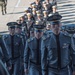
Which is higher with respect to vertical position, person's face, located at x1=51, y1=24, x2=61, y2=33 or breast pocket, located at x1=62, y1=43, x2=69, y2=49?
person's face, located at x1=51, y1=24, x2=61, y2=33

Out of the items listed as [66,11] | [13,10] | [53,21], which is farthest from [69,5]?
[53,21]

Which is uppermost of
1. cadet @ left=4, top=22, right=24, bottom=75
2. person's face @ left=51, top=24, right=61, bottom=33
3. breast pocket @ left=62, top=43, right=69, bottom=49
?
person's face @ left=51, top=24, right=61, bottom=33

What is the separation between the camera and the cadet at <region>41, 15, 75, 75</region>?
6.40 metres

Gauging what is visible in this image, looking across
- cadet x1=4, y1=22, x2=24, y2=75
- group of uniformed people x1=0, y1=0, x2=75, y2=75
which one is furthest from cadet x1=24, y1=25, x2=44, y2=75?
cadet x1=4, y1=22, x2=24, y2=75

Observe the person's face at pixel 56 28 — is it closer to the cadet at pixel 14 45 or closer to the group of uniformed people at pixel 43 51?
the group of uniformed people at pixel 43 51

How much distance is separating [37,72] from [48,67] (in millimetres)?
811

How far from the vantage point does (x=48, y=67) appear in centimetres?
659

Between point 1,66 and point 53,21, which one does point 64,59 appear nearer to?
point 53,21

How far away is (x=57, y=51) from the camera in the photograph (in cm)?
641

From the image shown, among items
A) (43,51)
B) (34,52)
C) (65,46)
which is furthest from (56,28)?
(34,52)

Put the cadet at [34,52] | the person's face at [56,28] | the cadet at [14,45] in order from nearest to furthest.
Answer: the person's face at [56,28], the cadet at [34,52], the cadet at [14,45]

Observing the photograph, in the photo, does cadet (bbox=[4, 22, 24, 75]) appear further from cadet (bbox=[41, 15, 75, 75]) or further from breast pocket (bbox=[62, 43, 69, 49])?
breast pocket (bbox=[62, 43, 69, 49])

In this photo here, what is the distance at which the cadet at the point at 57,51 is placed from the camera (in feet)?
21.0

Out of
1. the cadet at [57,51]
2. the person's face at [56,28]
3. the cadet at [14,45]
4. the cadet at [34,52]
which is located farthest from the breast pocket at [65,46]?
the cadet at [14,45]
